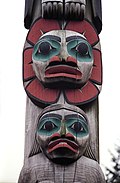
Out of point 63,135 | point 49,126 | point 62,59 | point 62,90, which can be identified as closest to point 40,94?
point 62,90

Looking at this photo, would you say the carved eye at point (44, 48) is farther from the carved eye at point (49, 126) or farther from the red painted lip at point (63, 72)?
the carved eye at point (49, 126)

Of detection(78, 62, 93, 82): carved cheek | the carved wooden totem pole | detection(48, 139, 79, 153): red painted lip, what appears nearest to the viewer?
detection(48, 139, 79, 153): red painted lip

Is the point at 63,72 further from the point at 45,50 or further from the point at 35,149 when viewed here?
the point at 35,149

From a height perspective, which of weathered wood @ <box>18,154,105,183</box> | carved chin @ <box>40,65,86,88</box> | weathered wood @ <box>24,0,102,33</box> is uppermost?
weathered wood @ <box>24,0,102,33</box>

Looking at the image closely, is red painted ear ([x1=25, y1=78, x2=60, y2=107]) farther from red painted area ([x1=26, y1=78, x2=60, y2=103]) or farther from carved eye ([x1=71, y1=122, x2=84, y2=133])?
carved eye ([x1=71, y1=122, x2=84, y2=133])

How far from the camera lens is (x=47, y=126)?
260 inches

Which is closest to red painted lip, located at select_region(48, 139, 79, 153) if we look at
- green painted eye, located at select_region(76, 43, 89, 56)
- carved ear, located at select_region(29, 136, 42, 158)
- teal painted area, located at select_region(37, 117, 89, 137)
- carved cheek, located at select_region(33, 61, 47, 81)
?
teal painted area, located at select_region(37, 117, 89, 137)

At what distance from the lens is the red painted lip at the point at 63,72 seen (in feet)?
23.4

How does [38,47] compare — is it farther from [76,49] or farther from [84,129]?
[84,129]

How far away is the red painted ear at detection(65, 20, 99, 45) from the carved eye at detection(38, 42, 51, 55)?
646 mm

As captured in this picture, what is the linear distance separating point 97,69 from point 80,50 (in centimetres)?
49

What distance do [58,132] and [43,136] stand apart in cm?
25

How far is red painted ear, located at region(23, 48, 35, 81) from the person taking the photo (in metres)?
7.56

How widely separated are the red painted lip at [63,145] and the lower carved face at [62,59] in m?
1.14
